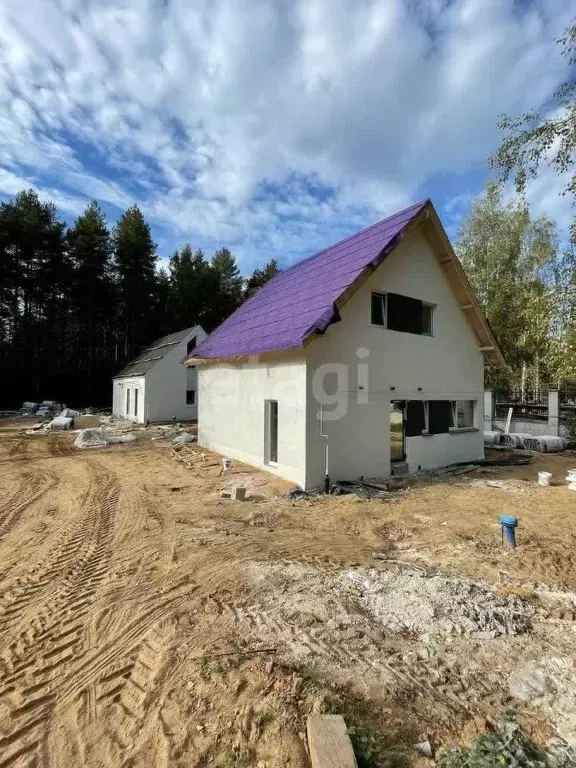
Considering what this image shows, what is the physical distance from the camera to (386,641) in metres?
3.85

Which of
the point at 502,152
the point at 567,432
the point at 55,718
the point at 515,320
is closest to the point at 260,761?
the point at 55,718

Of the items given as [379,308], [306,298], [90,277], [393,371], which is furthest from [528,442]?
[90,277]

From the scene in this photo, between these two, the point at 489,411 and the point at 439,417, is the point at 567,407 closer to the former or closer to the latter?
the point at 489,411

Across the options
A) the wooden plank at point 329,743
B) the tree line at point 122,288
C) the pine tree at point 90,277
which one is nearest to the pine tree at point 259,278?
the tree line at point 122,288

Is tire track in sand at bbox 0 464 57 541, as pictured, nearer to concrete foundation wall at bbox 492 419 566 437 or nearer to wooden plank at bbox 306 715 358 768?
wooden plank at bbox 306 715 358 768

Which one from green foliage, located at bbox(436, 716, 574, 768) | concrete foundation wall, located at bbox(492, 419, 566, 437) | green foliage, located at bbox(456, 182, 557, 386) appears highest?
green foliage, located at bbox(456, 182, 557, 386)

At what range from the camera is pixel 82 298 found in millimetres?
36938

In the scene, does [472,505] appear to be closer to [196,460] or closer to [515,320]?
[196,460]

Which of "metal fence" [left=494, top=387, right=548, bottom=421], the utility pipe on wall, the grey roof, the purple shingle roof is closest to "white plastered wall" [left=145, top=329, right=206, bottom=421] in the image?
the grey roof

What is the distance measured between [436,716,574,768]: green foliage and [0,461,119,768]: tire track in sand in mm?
2802

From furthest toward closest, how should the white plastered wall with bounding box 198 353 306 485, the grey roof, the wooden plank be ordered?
the grey roof
the white plastered wall with bounding box 198 353 306 485
the wooden plank

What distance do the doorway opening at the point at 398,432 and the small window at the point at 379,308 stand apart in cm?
244

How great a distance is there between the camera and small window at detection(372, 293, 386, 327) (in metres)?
11.5

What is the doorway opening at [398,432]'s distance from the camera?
464 inches
